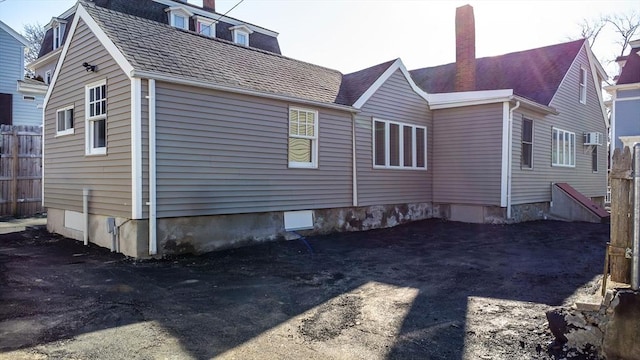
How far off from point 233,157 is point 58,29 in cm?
1875

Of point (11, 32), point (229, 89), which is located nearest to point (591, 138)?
point (229, 89)

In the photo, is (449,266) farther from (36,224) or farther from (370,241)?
(36,224)

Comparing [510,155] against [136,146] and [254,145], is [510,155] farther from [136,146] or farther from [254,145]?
[136,146]

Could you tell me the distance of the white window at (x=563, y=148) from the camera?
→ 14562mm

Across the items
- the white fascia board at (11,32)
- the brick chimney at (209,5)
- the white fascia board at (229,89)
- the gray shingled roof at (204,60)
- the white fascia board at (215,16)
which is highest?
the brick chimney at (209,5)

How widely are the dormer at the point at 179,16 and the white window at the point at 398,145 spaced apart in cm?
1288

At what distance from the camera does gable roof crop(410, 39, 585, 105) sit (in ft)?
48.5

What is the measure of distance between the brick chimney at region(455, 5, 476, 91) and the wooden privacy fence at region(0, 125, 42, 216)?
1397 centimetres

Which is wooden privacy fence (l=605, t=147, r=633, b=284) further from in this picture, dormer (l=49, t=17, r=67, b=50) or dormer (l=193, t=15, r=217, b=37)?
dormer (l=49, t=17, r=67, b=50)

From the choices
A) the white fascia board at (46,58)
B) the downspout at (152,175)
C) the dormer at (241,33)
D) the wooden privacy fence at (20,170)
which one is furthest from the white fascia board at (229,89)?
the white fascia board at (46,58)

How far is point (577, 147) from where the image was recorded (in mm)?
16188

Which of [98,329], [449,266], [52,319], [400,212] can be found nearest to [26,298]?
[52,319]

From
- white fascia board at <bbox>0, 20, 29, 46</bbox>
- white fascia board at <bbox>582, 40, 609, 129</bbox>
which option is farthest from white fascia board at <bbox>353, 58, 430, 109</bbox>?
white fascia board at <bbox>0, 20, 29, 46</bbox>

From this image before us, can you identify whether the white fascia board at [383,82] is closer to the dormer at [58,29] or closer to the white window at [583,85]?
the white window at [583,85]
